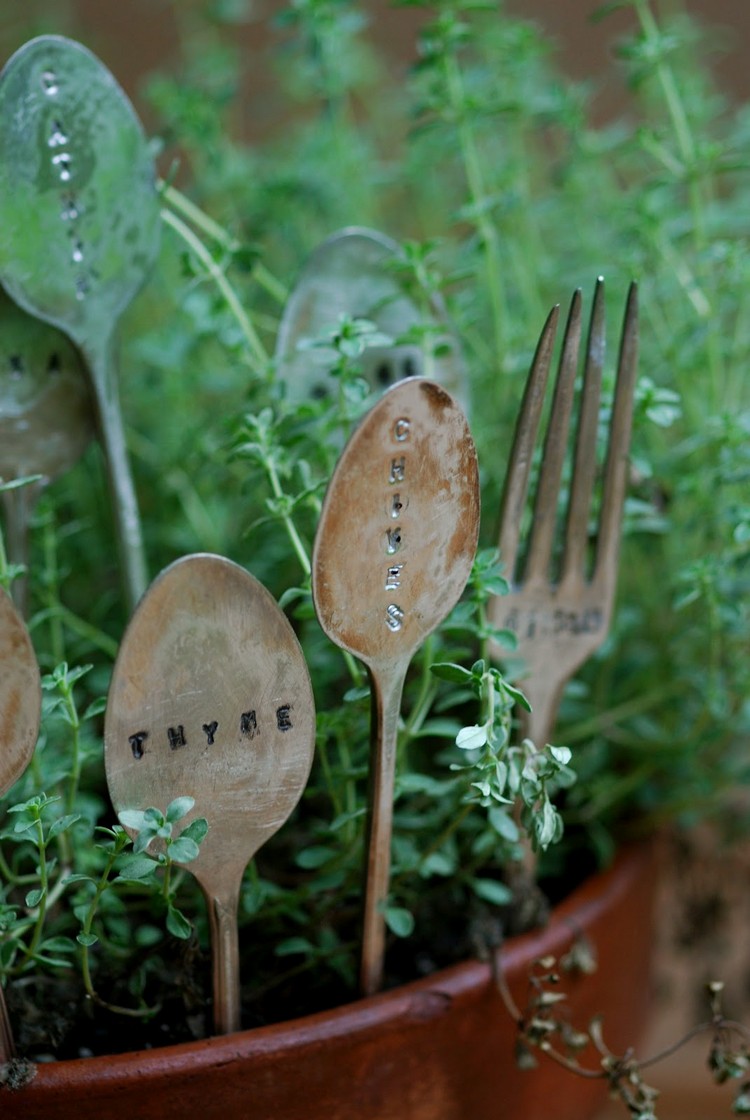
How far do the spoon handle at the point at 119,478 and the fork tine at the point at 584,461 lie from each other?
214 millimetres

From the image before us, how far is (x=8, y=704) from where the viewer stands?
0.41 metres

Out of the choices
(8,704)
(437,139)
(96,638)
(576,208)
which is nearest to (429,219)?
(576,208)

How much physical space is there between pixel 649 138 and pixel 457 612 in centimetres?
32

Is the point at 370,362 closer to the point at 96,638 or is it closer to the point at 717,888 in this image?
the point at 96,638

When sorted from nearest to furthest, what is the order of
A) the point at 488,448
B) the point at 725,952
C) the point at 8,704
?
the point at 8,704 < the point at 488,448 < the point at 725,952

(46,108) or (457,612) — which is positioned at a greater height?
(46,108)

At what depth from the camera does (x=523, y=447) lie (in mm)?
482

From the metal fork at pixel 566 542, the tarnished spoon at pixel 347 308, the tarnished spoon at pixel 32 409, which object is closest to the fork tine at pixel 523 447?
the metal fork at pixel 566 542

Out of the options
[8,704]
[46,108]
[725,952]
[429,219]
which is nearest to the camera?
[8,704]

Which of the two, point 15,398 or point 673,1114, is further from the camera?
point 673,1114

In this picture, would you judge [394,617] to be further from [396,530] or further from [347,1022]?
[347,1022]

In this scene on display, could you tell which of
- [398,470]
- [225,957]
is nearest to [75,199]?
[398,470]

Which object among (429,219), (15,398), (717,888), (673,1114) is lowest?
(673,1114)

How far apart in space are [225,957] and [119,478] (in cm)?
24
